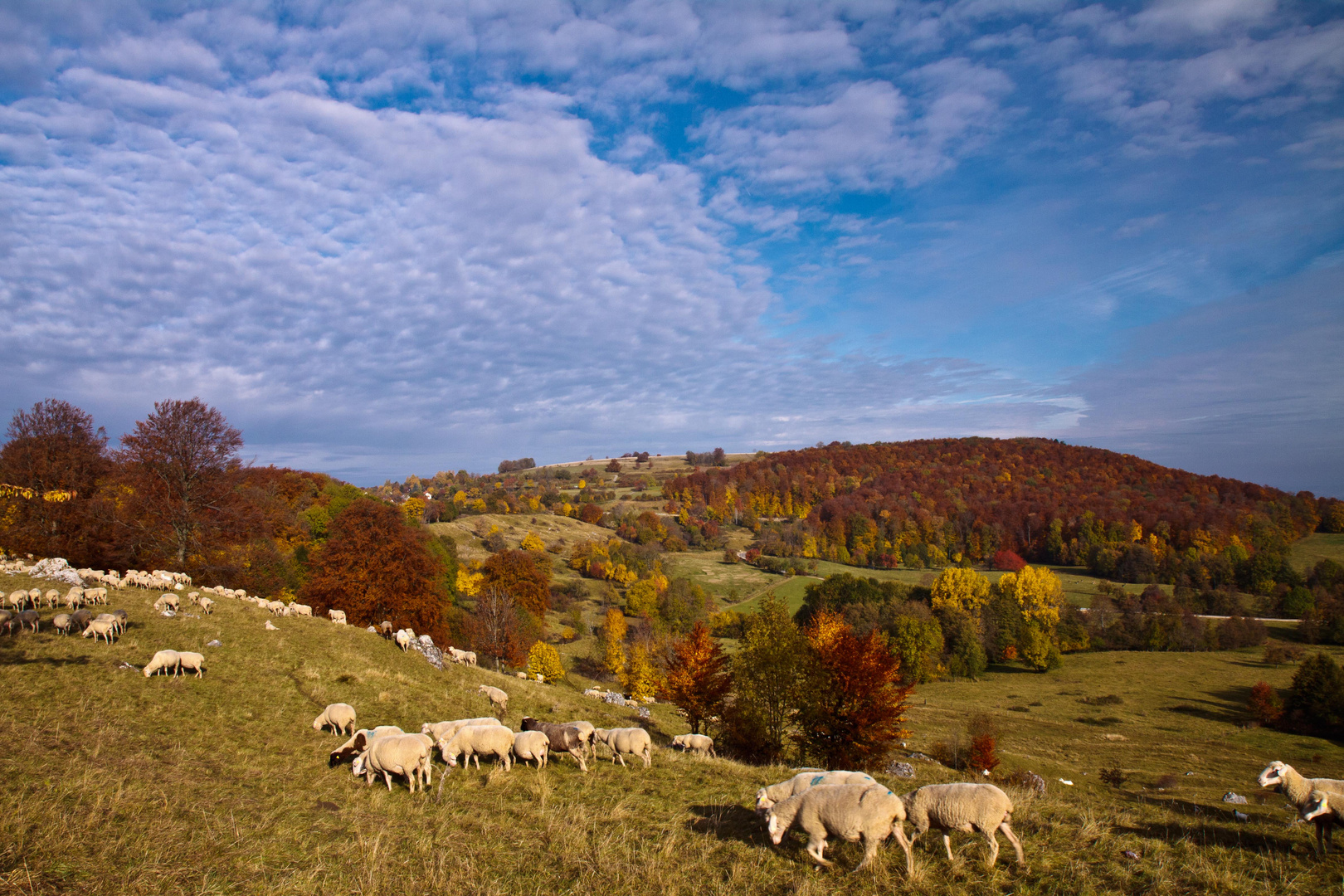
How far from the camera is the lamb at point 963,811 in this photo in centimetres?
795

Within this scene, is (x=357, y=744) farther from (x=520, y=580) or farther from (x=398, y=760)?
(x=520, y=580)

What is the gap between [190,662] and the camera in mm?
15891

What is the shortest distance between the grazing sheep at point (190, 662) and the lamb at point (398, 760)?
7.91 metres

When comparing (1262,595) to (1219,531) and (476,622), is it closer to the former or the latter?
(1219,531)

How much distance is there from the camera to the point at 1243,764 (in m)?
42.9

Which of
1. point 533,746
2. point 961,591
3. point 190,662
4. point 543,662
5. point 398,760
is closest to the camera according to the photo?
point 398,760

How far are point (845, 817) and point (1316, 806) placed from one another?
7.44m

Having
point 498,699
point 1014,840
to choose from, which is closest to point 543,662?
point 498,699

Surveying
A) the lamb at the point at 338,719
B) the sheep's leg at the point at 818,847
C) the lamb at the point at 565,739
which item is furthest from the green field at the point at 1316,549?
the lamb at the point at 338,719

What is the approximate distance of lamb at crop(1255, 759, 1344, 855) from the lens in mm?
8728

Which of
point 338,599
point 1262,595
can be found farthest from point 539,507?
point 1262,595

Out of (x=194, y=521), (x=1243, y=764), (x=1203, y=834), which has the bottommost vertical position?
(x=1243, y=764)

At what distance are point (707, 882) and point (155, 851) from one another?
7.20 meters

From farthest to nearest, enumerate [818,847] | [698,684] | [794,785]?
[698,684] < [794,785] < [818,847]
